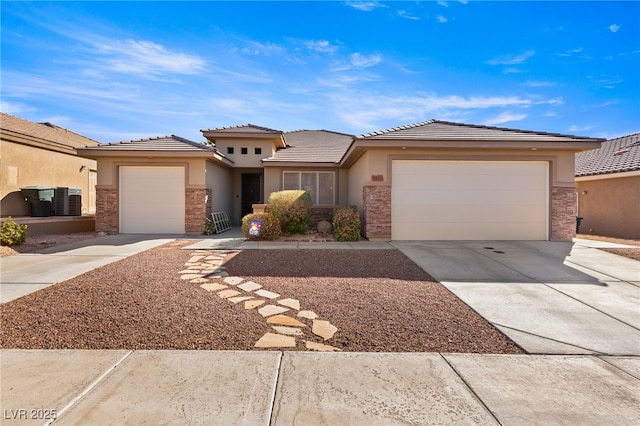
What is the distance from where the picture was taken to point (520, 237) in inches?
428

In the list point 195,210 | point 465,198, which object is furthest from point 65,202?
point 465,198

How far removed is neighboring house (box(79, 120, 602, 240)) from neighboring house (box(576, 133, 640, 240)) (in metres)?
4.81

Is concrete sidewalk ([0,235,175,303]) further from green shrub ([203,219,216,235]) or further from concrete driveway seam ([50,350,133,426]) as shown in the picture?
concrete driveway seam ([50,350,133,426])

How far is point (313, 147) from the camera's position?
56.9 feet

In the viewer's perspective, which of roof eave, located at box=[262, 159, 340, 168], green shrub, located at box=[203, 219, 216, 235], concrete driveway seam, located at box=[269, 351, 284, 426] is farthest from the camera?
roof eave, located at box=[262, 159, 340, 168]

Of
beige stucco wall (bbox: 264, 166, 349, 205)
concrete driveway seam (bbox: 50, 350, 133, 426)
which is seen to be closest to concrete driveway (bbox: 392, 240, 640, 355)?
concrete driveway seam (bbox: 50, 350, 133, 426)

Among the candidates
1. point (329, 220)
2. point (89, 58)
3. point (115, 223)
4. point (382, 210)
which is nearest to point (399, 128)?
point (382, 210)

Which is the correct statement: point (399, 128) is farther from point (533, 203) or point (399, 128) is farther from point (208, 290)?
point (208, 290)

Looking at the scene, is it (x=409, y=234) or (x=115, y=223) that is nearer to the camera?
(x=409, y=234)

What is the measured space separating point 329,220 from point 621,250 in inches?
387

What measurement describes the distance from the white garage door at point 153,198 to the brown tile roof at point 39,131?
19.4 feet

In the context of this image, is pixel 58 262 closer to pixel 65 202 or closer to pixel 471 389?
pixel 471 389

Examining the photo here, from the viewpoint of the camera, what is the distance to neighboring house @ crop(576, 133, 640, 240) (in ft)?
42.3

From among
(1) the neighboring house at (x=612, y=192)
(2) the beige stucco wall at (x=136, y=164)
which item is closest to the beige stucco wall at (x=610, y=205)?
(1) the neighboring house at (x=612, y=192)
